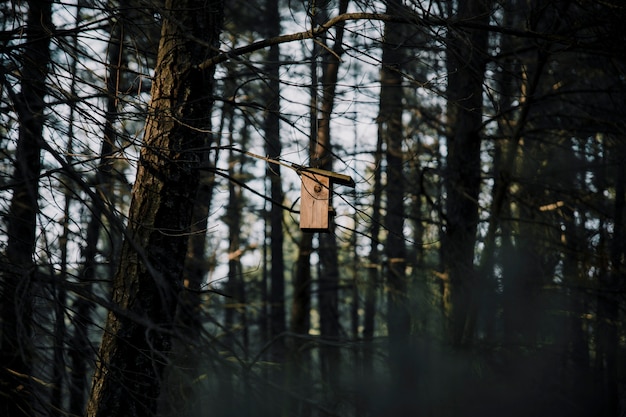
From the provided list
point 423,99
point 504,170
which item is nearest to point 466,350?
point 504,170

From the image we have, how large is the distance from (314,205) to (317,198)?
0.05m

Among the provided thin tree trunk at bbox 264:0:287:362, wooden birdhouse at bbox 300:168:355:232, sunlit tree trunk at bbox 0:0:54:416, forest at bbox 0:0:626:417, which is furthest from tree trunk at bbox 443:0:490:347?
sunlit tree trunk at bbox 0:0:54:416

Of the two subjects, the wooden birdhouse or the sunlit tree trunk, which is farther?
the wooden birdhouse

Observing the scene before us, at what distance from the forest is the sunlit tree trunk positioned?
1.4 inches

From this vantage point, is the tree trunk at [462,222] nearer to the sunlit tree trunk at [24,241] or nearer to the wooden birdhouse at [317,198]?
the wooden birdhouse at [317,198]

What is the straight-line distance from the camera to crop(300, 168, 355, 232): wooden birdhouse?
4.00 m

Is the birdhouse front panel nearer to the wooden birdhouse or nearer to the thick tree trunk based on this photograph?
the wooden birdhouse

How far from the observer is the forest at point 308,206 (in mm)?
3408

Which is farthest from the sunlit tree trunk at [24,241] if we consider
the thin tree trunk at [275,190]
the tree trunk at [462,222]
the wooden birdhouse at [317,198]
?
the tree trunk at [462,222]

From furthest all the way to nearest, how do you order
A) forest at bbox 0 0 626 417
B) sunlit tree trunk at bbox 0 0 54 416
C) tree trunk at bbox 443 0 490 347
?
tree trunk at bbox 443 0 490 347
forest at bbox 0 0 626 417
sunlit tree trunk at bbox 0 0 54 416

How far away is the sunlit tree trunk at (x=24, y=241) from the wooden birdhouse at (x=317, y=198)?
151cm

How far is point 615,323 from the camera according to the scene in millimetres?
9055

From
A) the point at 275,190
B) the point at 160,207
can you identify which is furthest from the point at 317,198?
the point at 275,190

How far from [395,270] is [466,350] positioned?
1877mm
